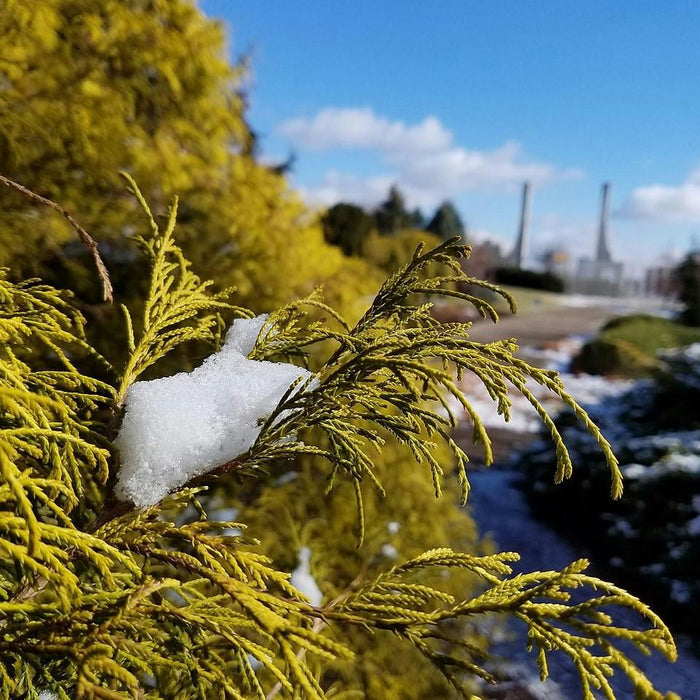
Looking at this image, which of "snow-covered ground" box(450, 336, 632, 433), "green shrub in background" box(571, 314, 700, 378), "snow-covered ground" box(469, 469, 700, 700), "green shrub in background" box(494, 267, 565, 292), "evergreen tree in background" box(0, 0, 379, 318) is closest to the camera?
"evergreen tree in background" box(0, 0, 379, 318)

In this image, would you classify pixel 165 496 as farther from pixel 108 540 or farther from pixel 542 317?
pixel 542 317

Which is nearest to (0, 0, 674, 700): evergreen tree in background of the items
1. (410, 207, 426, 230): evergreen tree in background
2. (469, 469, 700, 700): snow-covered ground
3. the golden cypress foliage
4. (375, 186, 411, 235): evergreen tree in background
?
the golden cypress foliage

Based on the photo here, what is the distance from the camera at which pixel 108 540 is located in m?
1.26

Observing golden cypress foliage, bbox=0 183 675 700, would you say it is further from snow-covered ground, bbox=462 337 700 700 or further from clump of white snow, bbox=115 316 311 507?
snow-covered ground, bbox=462 337 700 700

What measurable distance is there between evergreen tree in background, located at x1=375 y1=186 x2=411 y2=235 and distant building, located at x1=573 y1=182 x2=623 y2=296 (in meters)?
30.0

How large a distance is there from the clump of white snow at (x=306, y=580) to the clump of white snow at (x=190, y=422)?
1.17 metres

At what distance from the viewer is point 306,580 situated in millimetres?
2490

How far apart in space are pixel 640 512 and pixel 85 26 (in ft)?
19.3

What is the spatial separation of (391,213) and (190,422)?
128 ft

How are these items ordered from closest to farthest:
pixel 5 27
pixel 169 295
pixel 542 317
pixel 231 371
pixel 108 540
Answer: pixel 108 540 → pixel 231 371 → pixel 169 295 → pixel 5 27 → pixel 542 317

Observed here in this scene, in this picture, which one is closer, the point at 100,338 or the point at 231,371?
the point at 231,371

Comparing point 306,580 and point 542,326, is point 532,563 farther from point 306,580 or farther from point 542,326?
point 542,326

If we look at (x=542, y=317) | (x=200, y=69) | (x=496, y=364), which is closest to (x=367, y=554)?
(x=496, y=364)

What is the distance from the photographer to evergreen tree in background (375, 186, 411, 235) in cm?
3878
